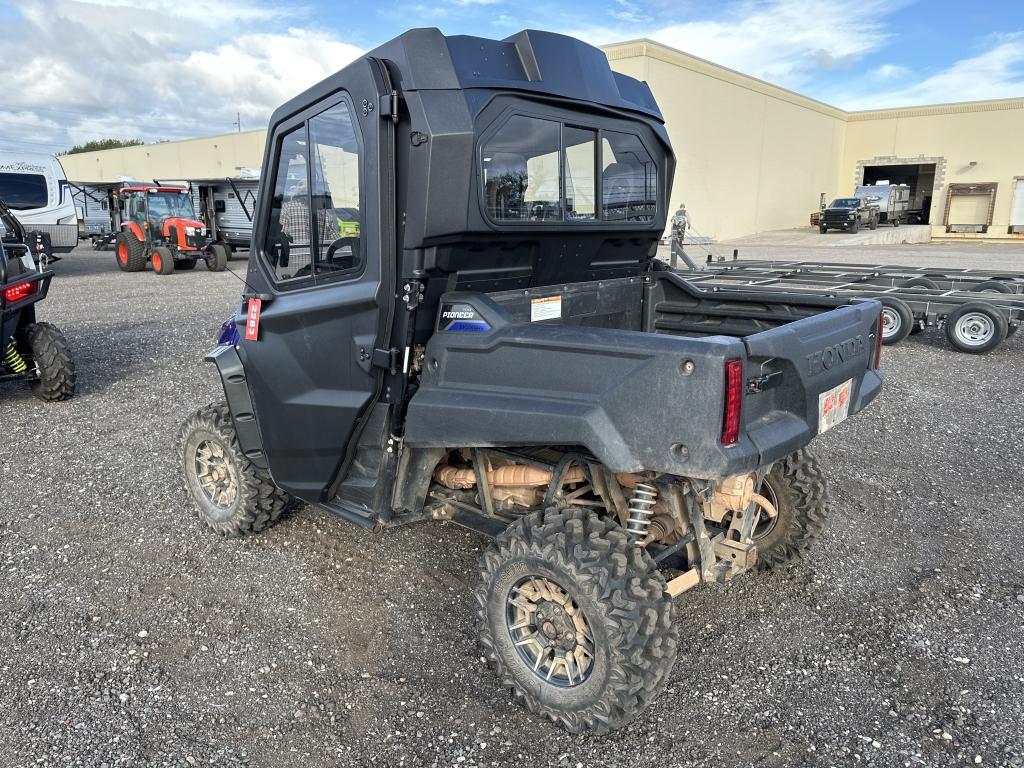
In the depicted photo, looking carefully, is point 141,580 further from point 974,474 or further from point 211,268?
point 211,268

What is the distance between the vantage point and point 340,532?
4.39 m

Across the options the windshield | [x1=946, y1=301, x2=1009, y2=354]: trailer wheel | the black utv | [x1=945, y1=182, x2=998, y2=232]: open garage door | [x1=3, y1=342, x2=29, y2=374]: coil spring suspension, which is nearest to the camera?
the black utv

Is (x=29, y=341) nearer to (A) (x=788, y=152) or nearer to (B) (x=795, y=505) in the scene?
(B) (x=795, y=505)

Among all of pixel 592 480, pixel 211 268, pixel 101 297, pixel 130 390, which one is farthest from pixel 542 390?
pixel 211 268

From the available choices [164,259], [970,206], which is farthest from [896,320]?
[970,206]

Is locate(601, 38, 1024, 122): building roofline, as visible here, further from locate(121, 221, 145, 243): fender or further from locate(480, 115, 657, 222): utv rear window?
locate(480, 115, 657, 222): utv rear window

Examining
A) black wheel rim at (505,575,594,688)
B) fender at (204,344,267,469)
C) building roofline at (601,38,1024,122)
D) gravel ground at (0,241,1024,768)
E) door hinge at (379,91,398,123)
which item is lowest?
gravel ground at (0,241,1024,768)

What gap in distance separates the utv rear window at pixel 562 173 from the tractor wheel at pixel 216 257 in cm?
1809

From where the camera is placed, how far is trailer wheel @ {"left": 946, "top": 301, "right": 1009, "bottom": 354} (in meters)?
9.11

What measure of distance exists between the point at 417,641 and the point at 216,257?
18.8m

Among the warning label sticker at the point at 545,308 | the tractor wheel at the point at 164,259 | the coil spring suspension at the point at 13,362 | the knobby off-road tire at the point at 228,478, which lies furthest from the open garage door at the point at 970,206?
the knobby off-road tire at the point at 228,478

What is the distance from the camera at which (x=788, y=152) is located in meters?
39.3

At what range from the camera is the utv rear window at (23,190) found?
17.2 metres

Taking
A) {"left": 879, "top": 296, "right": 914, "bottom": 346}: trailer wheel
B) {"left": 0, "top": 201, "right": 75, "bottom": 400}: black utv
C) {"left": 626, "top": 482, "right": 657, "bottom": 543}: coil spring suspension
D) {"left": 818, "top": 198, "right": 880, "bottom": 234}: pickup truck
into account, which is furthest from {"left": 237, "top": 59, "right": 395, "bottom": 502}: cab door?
{"left": 818, "top": 198, "right": 880, "bottom": 234}: pickup truck
